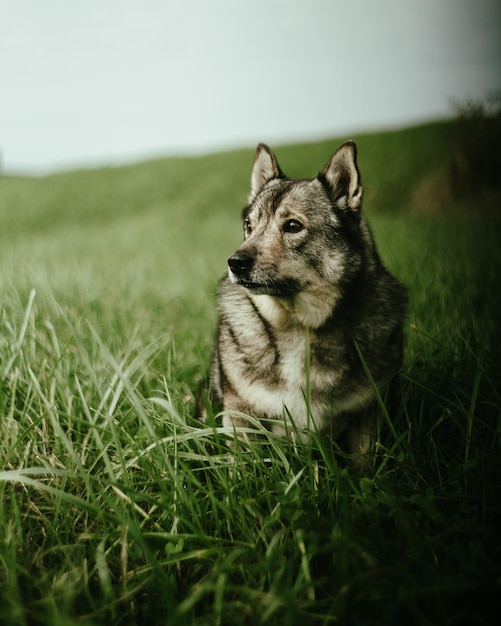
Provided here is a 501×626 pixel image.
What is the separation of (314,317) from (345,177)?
30.6 inches

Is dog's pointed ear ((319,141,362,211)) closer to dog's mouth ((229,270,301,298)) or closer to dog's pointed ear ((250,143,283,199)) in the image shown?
dog's pointed ear ((250,143,283,199))

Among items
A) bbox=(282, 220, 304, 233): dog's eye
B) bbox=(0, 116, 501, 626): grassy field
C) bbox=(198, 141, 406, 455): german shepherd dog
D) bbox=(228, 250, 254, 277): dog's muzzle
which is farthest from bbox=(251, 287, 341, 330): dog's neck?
bbox=(0, 116, 501, 626): grassy field

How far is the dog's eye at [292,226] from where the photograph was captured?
2094mm

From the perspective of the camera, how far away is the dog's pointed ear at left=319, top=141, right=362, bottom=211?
6.66 feet

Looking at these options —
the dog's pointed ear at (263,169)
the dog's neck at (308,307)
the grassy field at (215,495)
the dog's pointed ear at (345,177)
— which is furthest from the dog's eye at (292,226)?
the grassy field at (215,495)

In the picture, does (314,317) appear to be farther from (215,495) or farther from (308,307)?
(215,495)

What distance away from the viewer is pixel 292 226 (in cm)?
211

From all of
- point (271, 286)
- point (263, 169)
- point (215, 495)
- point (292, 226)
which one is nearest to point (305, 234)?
point (292, 226)

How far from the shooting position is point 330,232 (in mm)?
2068

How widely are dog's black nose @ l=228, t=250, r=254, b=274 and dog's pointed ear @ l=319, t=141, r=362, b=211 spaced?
23.9 inches

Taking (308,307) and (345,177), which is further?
(345,177)

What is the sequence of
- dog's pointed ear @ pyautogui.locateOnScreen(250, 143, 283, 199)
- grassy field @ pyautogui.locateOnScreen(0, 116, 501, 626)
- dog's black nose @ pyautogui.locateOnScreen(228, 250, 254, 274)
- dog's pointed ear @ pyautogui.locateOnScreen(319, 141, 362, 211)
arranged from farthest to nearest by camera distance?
1. dog's pointed ear @ pyautogui.locateOnScreen(250, 143, 283, 199)
2. dog's pointed ear @ pyautogui.locateOnScreen(319, 141, 362, 211)
3. dog's black nose @ pyautogui.locateOnScreen(228, 250, 254, 274)
4. grassy field @ pyautogui.locateOnScreen(0, 116, 501, 626)

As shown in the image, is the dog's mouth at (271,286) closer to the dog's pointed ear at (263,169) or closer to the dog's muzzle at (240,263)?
the dog's muzzle at (240,263)

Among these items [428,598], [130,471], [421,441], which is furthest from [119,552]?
[421,441]
